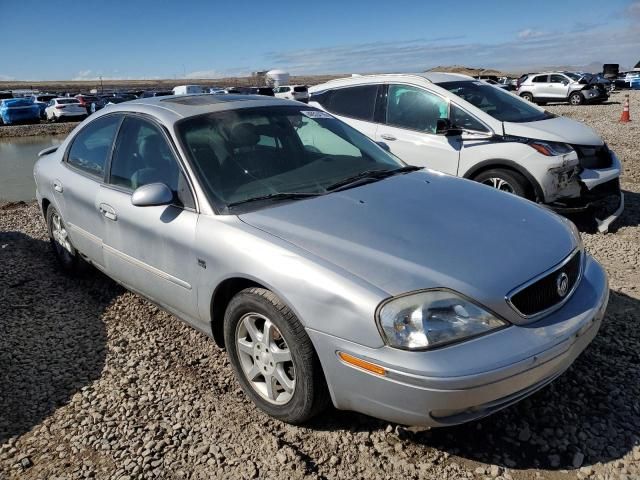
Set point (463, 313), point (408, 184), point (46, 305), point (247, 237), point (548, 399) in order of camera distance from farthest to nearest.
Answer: point (46, 305) < point (408, 184) < point (548, 399) < point (247, 237) < point (463, 313)

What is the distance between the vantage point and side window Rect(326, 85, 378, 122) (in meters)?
6.45

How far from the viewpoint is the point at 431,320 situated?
7.04 ft

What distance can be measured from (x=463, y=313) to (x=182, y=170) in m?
1.86

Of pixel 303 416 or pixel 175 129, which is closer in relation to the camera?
Result: pixel 303 416

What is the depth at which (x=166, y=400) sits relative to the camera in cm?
305

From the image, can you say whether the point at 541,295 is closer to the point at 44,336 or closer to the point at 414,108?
the point at 44,336

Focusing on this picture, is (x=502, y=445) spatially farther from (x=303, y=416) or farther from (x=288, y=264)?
(x=288, y=264)

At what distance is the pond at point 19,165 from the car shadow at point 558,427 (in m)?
10.4

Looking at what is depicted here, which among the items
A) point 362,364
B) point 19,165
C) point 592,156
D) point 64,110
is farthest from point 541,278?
point 64,110

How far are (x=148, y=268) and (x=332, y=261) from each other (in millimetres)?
1545

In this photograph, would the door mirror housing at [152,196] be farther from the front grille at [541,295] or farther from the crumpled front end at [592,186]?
the crumpled front end at [592,186]

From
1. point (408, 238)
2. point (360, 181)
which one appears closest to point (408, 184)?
point (360, 181)

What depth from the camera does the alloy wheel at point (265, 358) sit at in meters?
2.60

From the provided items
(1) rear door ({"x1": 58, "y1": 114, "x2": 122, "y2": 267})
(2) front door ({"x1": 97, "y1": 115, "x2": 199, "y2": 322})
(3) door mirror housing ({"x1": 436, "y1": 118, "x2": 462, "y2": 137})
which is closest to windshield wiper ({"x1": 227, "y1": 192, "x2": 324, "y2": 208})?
(2) front door ({"x1": 97, "y1": 115, "x2": 199, "y2": 322})
